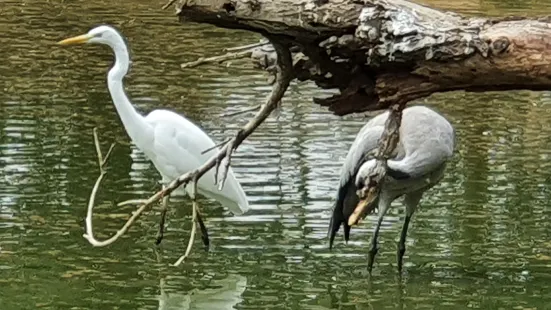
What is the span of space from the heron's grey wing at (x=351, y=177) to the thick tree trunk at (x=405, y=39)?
2.65 metres

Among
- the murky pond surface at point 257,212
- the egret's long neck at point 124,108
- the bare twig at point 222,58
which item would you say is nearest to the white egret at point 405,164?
the murky pond surface at point 257,212

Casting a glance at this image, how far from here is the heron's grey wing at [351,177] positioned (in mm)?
8164

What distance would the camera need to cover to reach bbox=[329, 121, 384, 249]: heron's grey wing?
816 cm

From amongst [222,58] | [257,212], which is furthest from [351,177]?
[222,58]

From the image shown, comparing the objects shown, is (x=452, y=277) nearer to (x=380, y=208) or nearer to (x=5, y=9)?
(x=380, y=208)

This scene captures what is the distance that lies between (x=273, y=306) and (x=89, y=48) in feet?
33.4

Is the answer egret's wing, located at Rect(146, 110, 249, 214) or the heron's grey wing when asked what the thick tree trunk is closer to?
the heron's grey wing

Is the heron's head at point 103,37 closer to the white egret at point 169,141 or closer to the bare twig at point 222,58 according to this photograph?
the white egret at point 169,141

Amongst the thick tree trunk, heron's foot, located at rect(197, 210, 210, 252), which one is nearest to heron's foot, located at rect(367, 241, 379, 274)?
heron's foot, located at rect(197, 210, 210, 252)

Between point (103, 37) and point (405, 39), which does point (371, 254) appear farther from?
point (405, 39)

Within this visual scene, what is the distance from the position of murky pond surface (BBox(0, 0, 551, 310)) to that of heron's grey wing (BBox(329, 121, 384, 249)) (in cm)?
22

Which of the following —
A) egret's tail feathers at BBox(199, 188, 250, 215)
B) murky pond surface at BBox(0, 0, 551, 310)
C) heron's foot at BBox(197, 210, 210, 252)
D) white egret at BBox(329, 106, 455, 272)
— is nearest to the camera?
murky pond surface at BBox(0, 0, 551, 310)

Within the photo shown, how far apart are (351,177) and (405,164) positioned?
1.57 feet

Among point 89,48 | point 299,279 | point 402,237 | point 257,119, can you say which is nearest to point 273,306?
point 299,279
